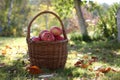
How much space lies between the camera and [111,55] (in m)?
6.02

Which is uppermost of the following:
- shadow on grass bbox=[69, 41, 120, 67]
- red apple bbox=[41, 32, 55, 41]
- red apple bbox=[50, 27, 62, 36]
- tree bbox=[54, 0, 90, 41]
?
tree bbox=[54, 0, 90, 41]

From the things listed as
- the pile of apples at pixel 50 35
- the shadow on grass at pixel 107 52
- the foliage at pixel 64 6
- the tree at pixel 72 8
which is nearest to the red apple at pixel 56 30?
the pile of apples at pixel 50 35

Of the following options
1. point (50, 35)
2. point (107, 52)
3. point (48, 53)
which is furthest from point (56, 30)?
point (107, 52)

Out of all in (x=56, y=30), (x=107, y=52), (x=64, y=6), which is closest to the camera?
(x=56, y=30)

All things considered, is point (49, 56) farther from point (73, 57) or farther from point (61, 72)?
point (73, 57)

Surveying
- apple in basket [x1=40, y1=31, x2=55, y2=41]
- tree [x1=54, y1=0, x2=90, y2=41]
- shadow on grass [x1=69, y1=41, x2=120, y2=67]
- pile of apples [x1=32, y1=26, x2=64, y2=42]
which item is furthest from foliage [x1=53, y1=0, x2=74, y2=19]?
apple in basket [x1=40, y1=31, x2=55, y2=41]

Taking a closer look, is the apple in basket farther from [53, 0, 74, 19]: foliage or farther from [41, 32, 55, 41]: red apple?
[53, 0, 74, 19]: foliage

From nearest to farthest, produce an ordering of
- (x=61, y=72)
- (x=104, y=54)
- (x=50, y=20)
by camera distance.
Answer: (x=61, y=72), (x=104, y=54), (x=50, y=20)

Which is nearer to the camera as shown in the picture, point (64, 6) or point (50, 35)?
point (50, 35)

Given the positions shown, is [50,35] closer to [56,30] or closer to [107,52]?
[56,30]

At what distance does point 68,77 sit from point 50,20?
29708 mm

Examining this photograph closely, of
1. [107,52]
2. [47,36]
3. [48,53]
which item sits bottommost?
[107,52]

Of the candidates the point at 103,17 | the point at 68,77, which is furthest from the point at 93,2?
the point at 68,77

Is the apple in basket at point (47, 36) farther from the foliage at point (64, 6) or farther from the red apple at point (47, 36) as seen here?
the foliage at point (64, 6)
